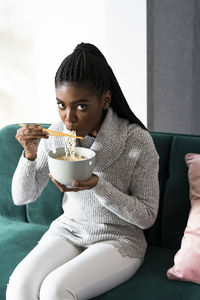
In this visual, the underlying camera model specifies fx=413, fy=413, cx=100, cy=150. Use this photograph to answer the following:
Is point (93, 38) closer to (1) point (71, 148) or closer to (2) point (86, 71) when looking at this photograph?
(2) point (86, 71)

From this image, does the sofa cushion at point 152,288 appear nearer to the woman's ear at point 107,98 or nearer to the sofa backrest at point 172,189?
the sofa backrest at point 172,189

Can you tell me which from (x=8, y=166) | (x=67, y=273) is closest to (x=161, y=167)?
(x=67, y=273)

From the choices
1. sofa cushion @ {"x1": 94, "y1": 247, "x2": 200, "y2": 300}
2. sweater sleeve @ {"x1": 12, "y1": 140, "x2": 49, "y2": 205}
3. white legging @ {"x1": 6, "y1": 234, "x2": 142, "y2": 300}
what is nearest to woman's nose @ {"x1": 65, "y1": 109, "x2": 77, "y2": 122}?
sweater sleeve @ {"x1": 12, "y1": 140, "x2": 49, "y2": 205}

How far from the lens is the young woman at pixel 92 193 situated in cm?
127

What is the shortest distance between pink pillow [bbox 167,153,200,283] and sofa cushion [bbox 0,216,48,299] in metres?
0.57

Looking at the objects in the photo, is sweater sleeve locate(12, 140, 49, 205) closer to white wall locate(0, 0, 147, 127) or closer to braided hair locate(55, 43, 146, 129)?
braided hair locate(55, 43, 146, 129)

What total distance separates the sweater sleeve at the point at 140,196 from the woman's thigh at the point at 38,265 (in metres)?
0.23

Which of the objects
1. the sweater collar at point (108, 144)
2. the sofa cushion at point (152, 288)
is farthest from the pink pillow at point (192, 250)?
the sweater collar at point (108, 144)

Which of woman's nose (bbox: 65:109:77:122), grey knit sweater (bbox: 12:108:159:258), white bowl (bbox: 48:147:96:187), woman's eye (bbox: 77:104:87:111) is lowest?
grey knit sweater (bbox: 12:108:159:258)

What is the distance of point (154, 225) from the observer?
1656 mm

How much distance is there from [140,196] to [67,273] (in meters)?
0.35

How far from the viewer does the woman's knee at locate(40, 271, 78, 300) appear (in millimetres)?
1192

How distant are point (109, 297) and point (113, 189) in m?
0.34

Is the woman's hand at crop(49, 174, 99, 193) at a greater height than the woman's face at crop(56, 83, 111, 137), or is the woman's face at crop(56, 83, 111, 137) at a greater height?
the woman's face at crop(56, 83, 111, 137)
